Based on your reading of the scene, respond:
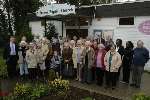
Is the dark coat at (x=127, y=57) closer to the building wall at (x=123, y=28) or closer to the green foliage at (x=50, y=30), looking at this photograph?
the building wall at (x=123, y=28)

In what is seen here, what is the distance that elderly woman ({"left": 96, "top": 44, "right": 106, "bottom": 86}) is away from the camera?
1092cm

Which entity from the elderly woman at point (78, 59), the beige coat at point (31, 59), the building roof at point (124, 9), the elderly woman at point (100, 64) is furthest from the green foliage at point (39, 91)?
the building roof at point (124, 9)

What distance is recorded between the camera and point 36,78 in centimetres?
1238

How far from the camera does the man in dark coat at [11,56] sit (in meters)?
12.5

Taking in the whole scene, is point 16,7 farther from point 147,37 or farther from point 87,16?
point 147,37

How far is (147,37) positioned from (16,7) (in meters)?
13.8

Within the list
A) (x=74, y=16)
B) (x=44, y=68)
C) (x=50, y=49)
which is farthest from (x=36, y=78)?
(x=74, y=16)

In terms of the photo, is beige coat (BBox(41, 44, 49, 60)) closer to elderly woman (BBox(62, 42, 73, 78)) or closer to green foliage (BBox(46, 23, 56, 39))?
elderly woman (BBox(62, 42, 73, 78))

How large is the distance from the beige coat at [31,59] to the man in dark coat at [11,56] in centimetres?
A: 80

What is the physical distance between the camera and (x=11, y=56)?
1268 cm

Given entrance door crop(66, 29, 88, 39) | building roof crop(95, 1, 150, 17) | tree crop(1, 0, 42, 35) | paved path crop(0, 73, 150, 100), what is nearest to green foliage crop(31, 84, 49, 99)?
paved path crop(0, 73, 150, 100)

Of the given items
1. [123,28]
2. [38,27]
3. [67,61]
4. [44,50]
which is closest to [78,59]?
[67,61]

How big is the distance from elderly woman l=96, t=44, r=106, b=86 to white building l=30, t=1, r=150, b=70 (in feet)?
16.6

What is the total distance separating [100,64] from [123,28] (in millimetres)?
6019
